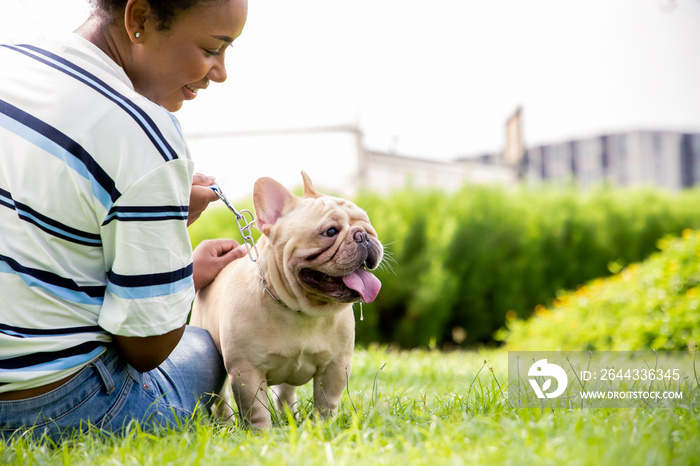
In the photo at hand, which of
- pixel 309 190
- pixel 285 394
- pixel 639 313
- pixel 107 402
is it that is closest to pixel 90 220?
pixel 107 402

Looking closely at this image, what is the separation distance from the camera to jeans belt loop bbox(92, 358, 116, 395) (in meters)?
1.86

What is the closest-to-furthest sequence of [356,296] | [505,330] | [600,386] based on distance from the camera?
[356,296] → [600,386] → [505,330]

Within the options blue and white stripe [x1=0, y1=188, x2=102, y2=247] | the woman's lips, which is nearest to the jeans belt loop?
blue and white stripe [x1=0, y1=188, x2=102, y2=247]

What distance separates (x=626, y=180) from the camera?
29.6 meters

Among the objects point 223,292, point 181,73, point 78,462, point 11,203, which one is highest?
point 181,73

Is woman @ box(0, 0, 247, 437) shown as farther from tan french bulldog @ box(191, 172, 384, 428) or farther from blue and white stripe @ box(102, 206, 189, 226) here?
tan french bulldog @ box(191, 172, 384, 428)

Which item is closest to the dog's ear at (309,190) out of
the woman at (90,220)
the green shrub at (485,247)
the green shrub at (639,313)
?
the woman at (90,220)

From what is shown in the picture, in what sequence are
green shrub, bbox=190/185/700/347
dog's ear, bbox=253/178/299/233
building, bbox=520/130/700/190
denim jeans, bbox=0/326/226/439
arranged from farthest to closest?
building, bbox=520/130/700/190
green shrub, bbox=190/185/700/347
dog's ear, bbox=253/178/299/233
denim jeans, bbox=0/326/226/439

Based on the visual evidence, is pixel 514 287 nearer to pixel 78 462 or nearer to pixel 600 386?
pixel 600 386

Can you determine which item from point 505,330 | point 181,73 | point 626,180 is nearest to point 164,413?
point 181,73

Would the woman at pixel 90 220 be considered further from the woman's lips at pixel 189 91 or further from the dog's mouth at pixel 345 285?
the dog's mouth at pixel 345 285

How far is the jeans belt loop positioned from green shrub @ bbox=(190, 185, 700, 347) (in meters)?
5.22

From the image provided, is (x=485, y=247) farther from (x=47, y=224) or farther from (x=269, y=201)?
(x=47, y=224)

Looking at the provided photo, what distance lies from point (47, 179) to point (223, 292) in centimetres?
104
